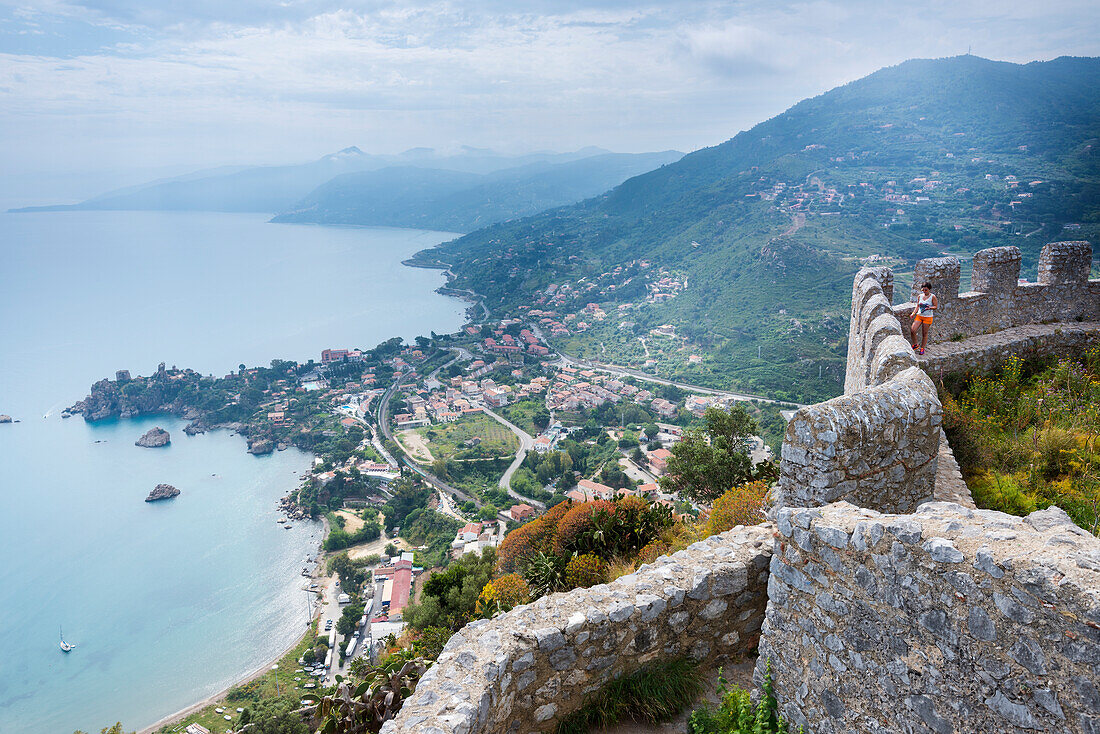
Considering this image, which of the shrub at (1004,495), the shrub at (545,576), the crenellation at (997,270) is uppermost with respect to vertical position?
the crenellation at (997,270)

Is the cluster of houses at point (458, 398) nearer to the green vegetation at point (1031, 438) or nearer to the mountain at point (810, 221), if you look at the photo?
the mountain at point (810, 221)

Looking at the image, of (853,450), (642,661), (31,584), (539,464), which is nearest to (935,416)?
(853,450)

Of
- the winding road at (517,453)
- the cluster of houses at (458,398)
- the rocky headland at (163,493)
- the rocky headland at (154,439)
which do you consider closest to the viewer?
the winding road at (517,453)

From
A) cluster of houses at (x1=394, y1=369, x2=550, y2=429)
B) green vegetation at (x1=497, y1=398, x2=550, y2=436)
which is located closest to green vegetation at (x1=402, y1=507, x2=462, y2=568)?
green vegetation at (x1=497, y1=398, x2=550, y2=436)

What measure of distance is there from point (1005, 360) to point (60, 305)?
13940 centimetres

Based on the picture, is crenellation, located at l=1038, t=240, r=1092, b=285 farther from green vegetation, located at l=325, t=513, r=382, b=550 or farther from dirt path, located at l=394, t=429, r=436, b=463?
dirt path, located at l=394, t=429, r=436, b=463

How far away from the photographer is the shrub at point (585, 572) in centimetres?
578

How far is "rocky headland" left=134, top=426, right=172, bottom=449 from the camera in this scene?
54562mm

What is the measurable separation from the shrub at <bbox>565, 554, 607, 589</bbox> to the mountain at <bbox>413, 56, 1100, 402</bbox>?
1213 inches

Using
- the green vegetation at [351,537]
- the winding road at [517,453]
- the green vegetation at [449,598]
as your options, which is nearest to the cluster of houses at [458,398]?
the winding road at [517,453]

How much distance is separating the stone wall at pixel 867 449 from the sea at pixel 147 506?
91.3 feet

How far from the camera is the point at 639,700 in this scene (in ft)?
11.0

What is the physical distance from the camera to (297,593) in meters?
29.5

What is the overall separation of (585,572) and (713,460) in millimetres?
4316
